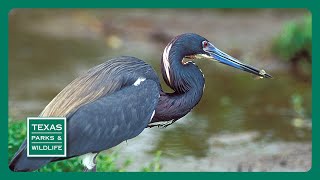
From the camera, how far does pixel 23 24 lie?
6.74 m

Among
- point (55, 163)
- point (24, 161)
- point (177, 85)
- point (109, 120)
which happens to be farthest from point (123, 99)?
point (55, 163)

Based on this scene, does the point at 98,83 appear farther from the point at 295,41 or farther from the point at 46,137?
the point at 295,41

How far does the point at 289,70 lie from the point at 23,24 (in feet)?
9.30

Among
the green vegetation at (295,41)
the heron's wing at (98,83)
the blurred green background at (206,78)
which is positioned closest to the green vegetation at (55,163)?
the blurred green background at (206,78)

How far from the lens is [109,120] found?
18.3ft

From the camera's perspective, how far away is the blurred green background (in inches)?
272

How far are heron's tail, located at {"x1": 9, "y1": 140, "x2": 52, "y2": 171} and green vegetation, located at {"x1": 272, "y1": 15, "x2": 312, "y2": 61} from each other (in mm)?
3549

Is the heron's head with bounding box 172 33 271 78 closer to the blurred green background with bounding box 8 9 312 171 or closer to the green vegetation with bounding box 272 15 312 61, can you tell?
the blurred green background with bounding box 8 9 312 171

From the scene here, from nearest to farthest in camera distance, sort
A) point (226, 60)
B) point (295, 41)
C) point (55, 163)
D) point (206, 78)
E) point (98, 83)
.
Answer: point (98, 83) < point (226, 60) < point (55, 163) < point (206, 78) < point (295, 41)

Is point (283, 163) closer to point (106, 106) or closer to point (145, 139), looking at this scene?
point (145, 139)

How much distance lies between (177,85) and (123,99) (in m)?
0.35

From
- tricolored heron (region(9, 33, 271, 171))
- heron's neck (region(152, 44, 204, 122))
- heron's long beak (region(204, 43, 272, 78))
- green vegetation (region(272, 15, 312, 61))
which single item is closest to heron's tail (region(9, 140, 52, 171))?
tricolored heron (region(9, 33, 271, 171))

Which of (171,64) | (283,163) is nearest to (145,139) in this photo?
(283,163)

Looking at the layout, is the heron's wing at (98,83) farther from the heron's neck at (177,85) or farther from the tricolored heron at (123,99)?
the heron's neck at (177,85)
